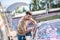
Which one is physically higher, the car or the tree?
the tree

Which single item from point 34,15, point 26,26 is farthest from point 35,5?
point 26,26

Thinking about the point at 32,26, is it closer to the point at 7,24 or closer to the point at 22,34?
the point at 22,34

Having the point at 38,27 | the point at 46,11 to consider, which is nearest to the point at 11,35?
the point at 38,27

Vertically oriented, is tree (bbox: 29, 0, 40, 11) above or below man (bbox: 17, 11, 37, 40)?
above

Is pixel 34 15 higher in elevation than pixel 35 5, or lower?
lower

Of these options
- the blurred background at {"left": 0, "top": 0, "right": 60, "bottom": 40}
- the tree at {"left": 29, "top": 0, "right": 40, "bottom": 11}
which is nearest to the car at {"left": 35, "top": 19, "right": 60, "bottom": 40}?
the blurred background at {"left": 0, "top": 0, "right": 60, "bottom": 40}

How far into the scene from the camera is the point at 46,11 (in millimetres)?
2662

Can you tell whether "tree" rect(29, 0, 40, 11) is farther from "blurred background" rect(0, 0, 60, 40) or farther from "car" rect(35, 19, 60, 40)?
"car" rect(35, 19, 60, 40)

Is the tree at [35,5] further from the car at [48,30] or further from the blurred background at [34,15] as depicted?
the car at [48,30]

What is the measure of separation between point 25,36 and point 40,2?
479 mm

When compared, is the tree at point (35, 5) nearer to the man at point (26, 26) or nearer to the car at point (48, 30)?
the man at point (26, 26)

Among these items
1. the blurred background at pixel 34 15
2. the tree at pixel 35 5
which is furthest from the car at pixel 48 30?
the tree at pixel 35 5

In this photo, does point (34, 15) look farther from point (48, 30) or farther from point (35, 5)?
point (48, 30)

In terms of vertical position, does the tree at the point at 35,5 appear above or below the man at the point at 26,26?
above
